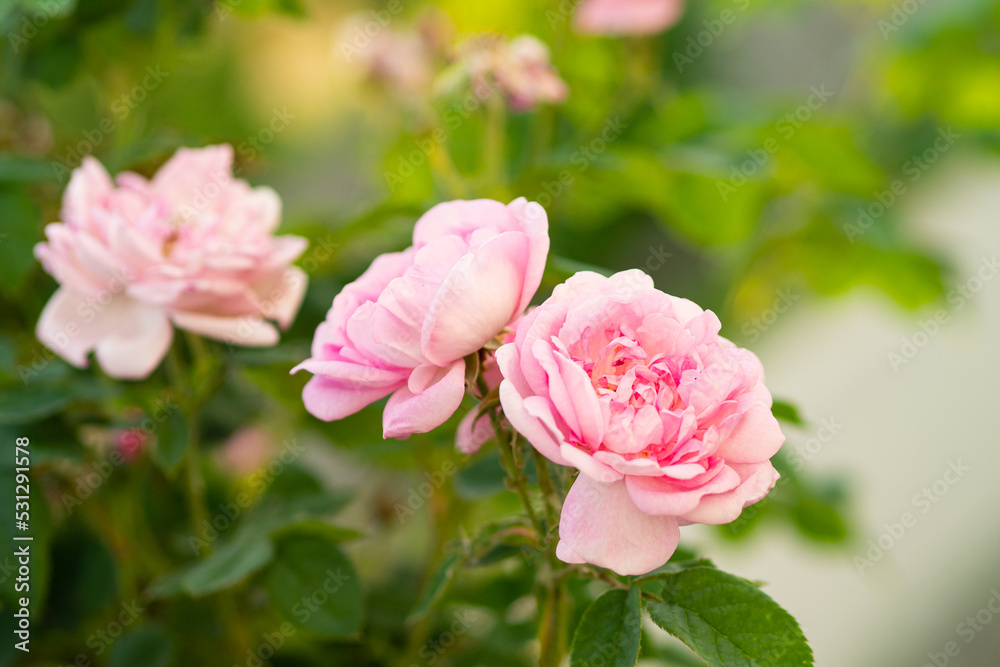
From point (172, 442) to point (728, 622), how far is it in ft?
0.86

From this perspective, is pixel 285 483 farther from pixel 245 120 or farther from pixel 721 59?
pixel 721 59

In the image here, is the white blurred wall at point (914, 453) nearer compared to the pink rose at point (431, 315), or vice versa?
the pink rose at point (431, 315)

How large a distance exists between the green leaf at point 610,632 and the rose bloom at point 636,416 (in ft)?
0.11

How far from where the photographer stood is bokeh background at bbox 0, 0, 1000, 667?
45cm

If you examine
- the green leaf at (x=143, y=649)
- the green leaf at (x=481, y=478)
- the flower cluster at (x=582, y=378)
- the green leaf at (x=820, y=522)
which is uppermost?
the flower cluster at (x=582, y=378)

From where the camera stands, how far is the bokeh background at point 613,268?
0.45 meters

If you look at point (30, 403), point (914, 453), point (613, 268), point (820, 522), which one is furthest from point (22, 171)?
point (914, 453)

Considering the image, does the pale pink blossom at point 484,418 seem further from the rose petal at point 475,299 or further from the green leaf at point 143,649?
the green leaf at point 143,649

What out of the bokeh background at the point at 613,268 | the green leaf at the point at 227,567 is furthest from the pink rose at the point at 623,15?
the green leaf at the point at 227,567

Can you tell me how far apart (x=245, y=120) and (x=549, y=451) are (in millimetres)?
1187

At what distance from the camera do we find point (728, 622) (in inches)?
9.2

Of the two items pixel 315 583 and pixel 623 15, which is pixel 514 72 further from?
pixel 315 583

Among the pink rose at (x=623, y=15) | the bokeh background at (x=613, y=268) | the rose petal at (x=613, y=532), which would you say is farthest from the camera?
the pink rose at (x=623, y=15)

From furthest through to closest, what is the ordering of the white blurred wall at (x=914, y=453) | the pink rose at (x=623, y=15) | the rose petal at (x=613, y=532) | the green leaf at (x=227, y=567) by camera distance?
1. the white blurred wall at (x=914, y=453)
2. the pink rose at (x=623, y=15)
3. the green leaf at (x=227, y=567)
4. the rose petal at (x=613, y=532)
